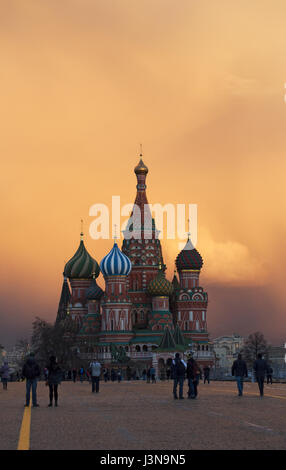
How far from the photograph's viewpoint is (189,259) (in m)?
130

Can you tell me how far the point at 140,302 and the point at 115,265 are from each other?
9820mm

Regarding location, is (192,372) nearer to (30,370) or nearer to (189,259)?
(30,370)

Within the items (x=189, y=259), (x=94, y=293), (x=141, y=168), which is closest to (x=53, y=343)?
(x=94, y=293)

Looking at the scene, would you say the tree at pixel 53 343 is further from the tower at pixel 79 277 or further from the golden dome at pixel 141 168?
the golden dome at pixel 141 168

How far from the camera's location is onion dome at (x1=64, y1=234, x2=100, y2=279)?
13200 centimetres

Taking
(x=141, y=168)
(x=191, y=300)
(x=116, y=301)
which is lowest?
(x=116, y=301)

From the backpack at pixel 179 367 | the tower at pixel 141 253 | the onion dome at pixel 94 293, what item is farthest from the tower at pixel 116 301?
the backpack at pixel 179 367

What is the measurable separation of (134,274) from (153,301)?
642 cm

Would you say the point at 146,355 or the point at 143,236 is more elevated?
the point at 143,236

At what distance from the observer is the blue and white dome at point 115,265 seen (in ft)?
386
